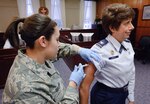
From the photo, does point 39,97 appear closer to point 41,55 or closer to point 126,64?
point 41,55

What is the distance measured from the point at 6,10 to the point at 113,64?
6565 millimetres

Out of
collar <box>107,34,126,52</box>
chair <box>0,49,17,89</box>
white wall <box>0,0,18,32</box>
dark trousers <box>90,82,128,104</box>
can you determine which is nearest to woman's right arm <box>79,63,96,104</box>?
dark trousers <box>90,82,128,104</box>

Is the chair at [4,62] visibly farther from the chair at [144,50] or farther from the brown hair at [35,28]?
the chair at [144,50]

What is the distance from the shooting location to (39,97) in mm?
717

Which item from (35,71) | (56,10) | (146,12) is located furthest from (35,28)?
(56,10)

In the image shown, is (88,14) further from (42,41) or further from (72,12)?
(42,41)

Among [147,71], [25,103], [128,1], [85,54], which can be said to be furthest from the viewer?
[128,1]

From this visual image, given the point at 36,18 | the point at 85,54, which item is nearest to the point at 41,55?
the point at 36,18

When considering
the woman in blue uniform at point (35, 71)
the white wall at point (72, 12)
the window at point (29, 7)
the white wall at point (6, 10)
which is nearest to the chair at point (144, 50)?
the woman in blue uniform at point (35, 71)

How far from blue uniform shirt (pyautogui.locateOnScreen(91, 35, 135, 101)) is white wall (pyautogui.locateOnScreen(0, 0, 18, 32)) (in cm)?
627

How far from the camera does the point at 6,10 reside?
6363mm

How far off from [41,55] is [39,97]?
0.25m

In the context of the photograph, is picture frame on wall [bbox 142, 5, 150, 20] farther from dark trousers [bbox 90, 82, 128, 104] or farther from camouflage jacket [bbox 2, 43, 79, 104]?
camouflage jacket [bbox 2, 43, 79, 104]

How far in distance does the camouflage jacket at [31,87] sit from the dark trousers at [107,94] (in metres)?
0.31
